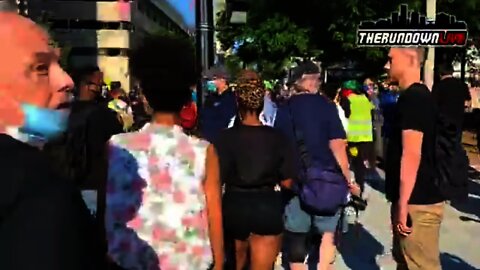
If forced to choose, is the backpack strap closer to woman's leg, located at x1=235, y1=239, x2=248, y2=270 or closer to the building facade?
woman's leg, located at x1=235, y1=239, x2=248, y2=270

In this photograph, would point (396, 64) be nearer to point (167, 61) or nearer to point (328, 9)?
point (167, 61)

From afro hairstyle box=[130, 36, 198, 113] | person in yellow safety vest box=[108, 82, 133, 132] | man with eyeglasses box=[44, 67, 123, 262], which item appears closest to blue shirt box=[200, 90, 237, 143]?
person in yellow safety vest box=[108, 82, 133, 132]

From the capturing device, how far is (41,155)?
1610 mm

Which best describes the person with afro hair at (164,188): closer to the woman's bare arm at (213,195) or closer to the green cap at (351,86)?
the woman's bare arm at (213,195)

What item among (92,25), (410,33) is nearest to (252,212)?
(410,33)

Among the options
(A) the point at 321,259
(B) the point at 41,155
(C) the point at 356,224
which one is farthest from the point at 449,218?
(B) the point at 41,155

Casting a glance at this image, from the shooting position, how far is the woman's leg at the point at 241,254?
17.6ft

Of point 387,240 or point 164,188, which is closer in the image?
point 164,188

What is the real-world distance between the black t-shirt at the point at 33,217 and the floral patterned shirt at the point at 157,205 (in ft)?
5.53

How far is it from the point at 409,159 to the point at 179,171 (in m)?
1.74

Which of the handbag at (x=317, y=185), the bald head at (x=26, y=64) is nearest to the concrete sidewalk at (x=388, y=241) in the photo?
the handbag at (x=317, y=185)

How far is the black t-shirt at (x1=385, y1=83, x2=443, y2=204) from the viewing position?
4.70 metres

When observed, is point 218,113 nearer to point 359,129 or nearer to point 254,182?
point 254,182

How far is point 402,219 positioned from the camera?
4.77 meters
